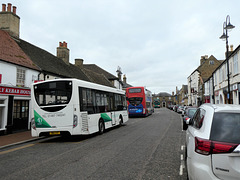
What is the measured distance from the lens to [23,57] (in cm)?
1609

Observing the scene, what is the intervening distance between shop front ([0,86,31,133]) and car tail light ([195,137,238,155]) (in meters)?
13.0

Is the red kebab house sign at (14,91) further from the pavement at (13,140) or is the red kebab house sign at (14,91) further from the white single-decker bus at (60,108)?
the white single-decker bus at (60,108)

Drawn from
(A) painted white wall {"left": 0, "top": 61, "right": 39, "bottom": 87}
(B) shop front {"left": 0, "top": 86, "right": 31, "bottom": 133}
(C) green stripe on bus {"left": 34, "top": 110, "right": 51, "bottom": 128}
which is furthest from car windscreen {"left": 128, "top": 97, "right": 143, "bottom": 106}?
(C) green stripe on bus {"left": 34, "top": 110, "right": 51, "bottom": 128}

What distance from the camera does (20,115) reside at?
1470 cm

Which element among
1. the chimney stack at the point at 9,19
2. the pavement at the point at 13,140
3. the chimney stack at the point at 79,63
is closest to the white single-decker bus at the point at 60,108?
the pavement at the point at 13,140

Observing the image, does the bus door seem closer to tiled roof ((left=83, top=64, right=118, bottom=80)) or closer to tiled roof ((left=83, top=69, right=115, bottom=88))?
tiled roof ((left=83, top=69, right=115, bottom=88))

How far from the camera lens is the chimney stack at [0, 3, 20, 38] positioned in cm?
1644

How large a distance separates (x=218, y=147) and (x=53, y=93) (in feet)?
26.1

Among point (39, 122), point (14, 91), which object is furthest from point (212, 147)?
point (14, 91)

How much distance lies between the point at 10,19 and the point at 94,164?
641 inches

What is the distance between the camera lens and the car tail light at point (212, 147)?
107 inches

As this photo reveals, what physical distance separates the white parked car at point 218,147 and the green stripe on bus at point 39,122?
7638 millimetres

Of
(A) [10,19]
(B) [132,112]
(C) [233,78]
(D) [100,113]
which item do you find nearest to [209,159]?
(D) [100,113]

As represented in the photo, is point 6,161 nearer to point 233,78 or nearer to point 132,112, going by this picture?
point 132,112
